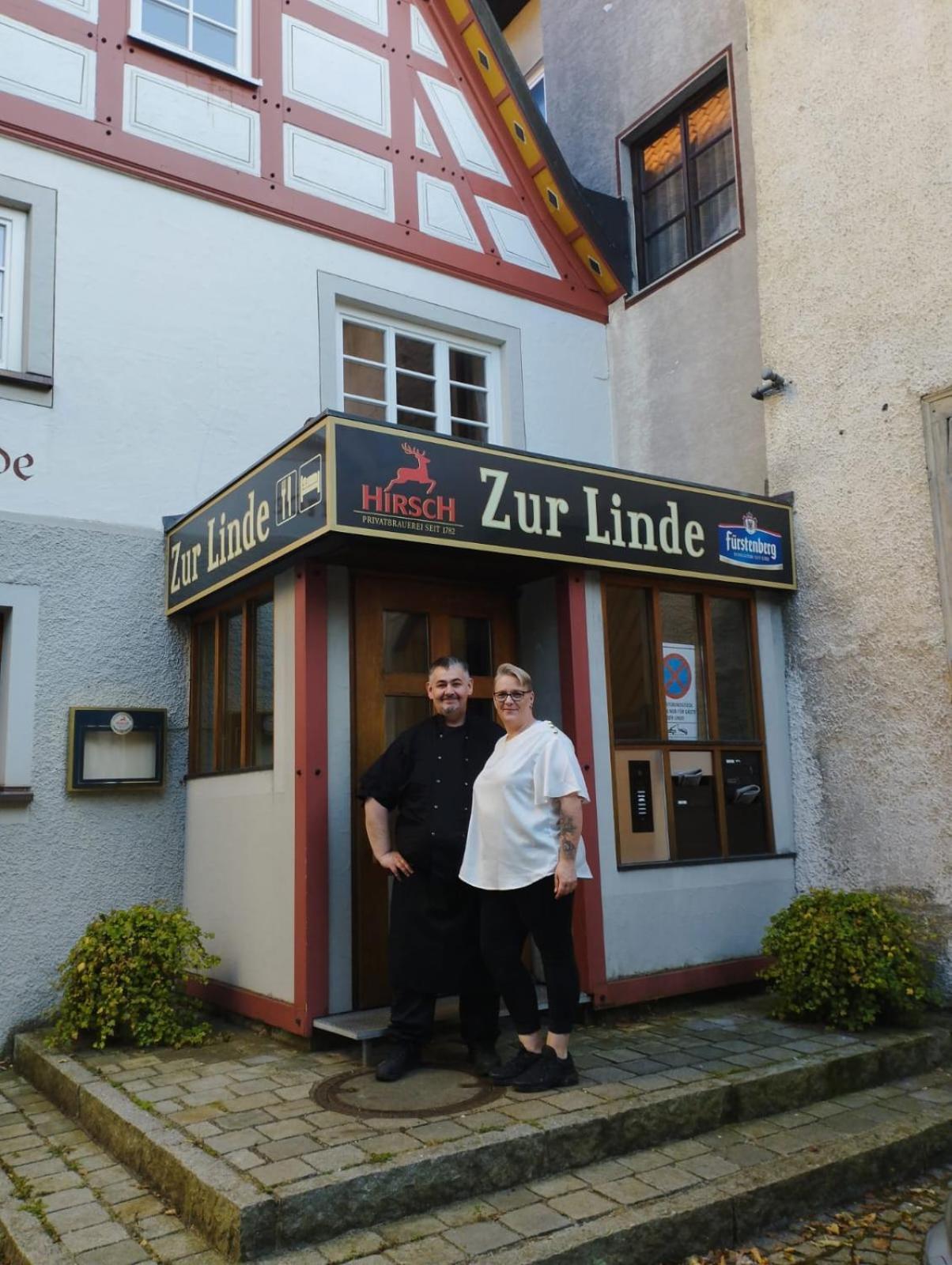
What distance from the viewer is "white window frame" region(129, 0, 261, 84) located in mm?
7414

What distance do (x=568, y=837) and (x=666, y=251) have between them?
21.2 ft

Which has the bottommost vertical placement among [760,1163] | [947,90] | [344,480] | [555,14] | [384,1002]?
[760,1163]

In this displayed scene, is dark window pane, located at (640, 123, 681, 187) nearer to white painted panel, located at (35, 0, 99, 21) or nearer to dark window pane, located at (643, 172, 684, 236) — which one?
dark window pane, located at (643, 172, 684, 236)

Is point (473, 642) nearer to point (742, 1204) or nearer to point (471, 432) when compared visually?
point (471, 432)

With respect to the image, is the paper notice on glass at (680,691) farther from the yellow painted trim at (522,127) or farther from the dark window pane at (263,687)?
the yellow painted trim at (522,127)

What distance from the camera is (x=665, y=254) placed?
369 inches

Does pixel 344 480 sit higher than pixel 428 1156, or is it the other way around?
pixel 344 480

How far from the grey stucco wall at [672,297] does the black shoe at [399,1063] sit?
481cm

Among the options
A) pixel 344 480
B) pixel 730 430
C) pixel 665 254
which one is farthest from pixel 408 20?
pixel 344 480

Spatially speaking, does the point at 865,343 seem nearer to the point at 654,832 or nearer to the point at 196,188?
the point at 654,832

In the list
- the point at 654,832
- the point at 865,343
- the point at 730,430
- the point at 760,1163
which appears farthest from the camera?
the point at 730,430

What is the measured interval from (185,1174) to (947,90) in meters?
6.89

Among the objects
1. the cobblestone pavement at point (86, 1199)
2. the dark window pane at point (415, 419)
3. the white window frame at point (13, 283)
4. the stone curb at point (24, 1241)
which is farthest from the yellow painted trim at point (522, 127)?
the stone curb at point (24, 1241)

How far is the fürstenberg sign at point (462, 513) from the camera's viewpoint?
17.0 ft
